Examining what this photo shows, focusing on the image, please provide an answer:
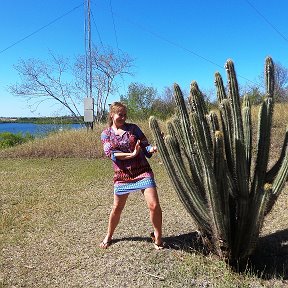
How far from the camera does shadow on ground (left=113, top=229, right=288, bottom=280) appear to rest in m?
3.97

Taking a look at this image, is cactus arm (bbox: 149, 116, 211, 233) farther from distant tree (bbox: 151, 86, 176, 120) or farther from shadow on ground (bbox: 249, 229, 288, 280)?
distant tree (bbox: 151, 86, 176, 120)

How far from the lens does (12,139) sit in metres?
17.9

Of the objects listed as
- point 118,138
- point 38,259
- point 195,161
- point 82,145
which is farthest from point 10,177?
point 195,161

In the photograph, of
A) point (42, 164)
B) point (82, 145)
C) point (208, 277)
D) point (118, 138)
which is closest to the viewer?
point (208, 277)

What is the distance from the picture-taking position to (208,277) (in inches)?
149

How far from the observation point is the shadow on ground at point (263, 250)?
13.0ft

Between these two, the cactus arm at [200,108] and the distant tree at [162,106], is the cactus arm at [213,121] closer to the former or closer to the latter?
the cactus arm at [200,108]

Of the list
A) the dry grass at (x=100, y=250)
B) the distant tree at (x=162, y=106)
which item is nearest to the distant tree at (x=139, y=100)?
the distant tree at (x=162, y=106)

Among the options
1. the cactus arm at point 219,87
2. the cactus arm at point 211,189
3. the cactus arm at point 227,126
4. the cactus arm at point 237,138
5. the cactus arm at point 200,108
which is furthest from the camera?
the cactus arm at point 219,87

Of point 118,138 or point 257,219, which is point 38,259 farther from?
point 257,219

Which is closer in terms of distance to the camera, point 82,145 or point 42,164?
point 42,164

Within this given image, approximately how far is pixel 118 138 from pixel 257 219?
158cm

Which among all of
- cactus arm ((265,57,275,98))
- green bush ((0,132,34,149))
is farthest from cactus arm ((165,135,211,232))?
green bush ((0,132,34,149))

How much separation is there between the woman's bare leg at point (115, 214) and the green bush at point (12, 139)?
13.3m
